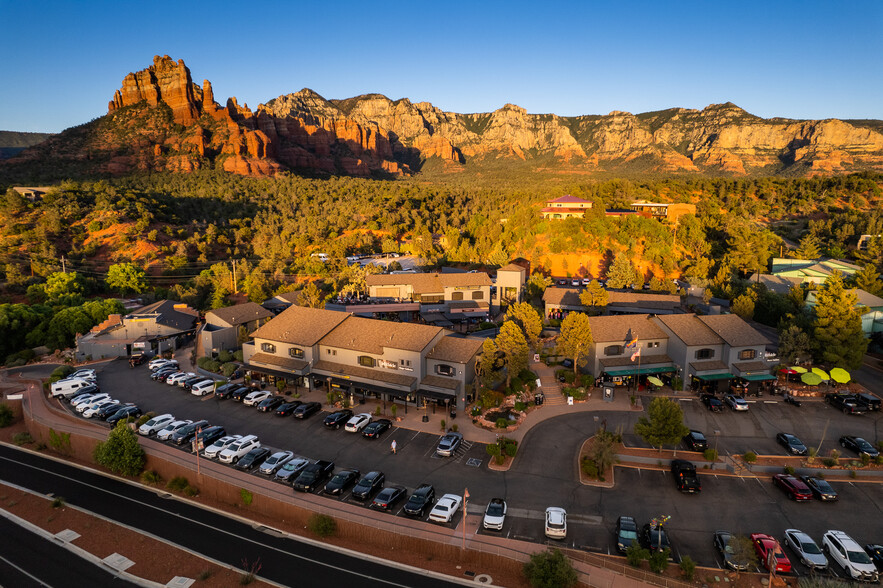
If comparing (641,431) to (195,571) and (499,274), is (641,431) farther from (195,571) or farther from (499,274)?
(499,274)

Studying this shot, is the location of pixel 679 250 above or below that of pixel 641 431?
above

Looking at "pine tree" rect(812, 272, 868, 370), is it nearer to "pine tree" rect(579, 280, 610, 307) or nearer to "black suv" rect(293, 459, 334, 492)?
"pine tree" rect(579, 280, 610, 307)

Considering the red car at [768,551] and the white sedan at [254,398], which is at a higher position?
the red car at [768,551]

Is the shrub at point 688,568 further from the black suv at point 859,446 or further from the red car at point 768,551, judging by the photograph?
the black suv at point 859,446

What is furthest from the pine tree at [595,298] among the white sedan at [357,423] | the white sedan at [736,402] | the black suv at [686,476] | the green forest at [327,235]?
the white sedan at [357,423]

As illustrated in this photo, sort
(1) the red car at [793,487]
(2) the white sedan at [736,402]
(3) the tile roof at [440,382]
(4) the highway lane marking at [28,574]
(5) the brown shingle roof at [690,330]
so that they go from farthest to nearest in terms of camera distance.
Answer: (5) the brown shingle roof at [690,330], (2) the white sedan at [736,402], (3) the tile roof at [440,382], (1) the red car at [793,487], (4) the highway lane marking at [28,574]

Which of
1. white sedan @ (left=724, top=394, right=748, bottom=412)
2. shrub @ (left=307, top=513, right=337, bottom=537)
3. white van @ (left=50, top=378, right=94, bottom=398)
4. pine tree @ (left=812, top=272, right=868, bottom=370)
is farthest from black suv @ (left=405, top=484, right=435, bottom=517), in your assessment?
pine tree @ (left=812, top=272, right=868, bottom=370)

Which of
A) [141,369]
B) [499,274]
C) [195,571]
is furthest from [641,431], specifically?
[141,369]
